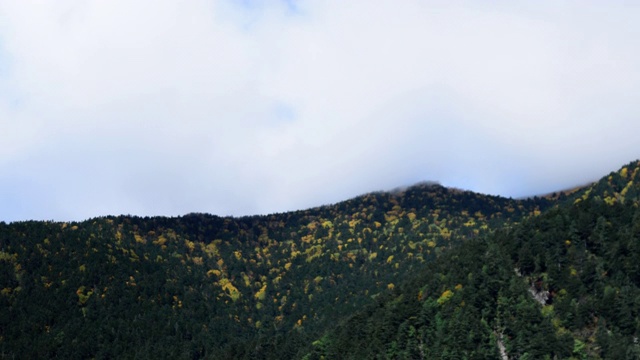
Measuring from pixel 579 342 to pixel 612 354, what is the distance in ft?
34.7

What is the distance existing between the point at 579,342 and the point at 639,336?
45.0ft

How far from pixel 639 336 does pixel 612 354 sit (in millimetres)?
13688

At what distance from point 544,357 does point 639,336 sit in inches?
872

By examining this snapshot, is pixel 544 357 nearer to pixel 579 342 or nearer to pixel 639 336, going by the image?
pixel 579 342

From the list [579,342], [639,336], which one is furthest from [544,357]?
[639,336]

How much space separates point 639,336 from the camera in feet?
654

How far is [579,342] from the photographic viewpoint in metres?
199

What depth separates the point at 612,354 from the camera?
7466 inches

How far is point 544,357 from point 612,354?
15.6 metres

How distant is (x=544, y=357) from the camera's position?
7835 inches
